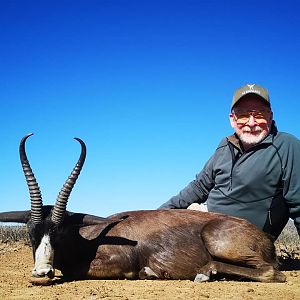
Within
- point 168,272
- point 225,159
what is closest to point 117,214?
point 168,272

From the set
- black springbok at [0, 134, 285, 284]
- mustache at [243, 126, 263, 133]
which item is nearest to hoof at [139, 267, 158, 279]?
black springbok at [0, 134, 285, 284]

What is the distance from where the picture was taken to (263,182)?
6.72 metres

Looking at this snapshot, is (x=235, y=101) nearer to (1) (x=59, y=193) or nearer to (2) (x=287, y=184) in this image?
(2) (x=287, y=184)

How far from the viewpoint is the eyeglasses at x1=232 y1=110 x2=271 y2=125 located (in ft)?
23.3

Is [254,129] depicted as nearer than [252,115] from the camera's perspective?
Yes

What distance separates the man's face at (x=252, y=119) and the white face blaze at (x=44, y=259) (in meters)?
3.14

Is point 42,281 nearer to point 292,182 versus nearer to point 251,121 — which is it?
point 292,182

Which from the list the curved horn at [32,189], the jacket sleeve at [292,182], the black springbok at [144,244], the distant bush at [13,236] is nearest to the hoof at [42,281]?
the black springbok at [144,244]

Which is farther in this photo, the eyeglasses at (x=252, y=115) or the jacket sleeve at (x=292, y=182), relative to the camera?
the eyeglasses at (x=252, y=115)

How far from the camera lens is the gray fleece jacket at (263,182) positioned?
661 cm

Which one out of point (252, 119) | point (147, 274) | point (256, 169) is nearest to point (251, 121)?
point (252, 119)

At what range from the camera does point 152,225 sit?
6.64 meters

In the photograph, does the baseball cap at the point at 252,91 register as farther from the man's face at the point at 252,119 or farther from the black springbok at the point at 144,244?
the black springbok at the point at 144,244

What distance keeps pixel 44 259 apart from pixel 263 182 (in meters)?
3.08
